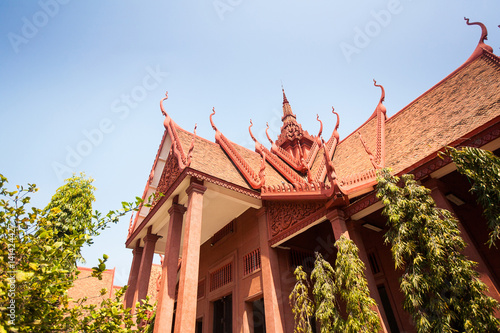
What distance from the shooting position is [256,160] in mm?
12234

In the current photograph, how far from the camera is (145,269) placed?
936 centimetres

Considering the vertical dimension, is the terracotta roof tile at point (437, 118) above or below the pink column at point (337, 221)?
above

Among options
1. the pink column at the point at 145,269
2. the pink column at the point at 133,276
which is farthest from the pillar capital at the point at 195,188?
the pink column at the point at 133,276

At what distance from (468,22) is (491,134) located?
5611 mm

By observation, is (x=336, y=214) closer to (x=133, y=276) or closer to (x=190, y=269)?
(x=190, y=269)

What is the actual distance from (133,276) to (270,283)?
587cm

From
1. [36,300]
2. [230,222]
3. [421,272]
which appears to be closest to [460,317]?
[421,272]

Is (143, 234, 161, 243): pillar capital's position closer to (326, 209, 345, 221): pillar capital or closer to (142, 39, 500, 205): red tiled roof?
(142, 39, 500, 205): red tiled roof

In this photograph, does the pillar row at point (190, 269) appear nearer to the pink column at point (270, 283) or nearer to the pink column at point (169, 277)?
the pink column at point (169, 277)

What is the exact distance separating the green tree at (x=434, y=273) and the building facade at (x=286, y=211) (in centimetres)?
106

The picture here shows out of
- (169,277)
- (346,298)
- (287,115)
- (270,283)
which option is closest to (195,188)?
(169,277)

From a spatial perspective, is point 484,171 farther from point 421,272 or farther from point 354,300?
point 354,300

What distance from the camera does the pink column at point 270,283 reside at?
6906mm

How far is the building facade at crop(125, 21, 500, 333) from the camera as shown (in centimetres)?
621
